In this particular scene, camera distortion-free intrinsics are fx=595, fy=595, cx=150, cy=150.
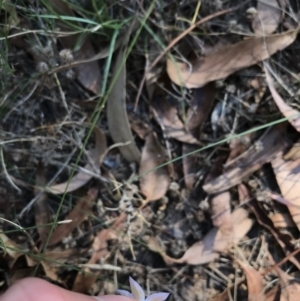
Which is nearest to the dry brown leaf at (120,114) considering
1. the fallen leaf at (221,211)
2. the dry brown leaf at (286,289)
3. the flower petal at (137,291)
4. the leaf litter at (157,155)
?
the leaf litter at (157,155)

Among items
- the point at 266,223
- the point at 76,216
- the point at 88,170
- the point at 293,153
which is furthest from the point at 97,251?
the point at 293,153

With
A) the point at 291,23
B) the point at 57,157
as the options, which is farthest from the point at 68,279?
the point at 291,23

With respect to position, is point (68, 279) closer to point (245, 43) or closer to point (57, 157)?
point (57, 157)

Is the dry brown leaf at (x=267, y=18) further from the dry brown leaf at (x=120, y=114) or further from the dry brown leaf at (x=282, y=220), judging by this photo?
the dry brown leaf at (x=282, y=220)

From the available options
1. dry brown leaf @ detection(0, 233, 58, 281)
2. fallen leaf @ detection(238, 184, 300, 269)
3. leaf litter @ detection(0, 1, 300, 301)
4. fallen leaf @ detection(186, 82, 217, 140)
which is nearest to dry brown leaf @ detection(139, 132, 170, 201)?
leaf litter @ detection(0, 1, 300, 301)

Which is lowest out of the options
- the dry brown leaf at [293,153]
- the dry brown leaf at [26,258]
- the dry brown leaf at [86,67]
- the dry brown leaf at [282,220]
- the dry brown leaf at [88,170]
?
the dry brown leaf at [26,258]

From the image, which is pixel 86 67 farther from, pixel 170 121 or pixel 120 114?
pixel 170 121

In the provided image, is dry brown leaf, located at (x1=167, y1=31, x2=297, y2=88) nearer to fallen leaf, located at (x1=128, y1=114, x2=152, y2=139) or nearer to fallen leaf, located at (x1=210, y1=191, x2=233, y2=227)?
fallen leaf, located at (x1=128, y1=114, x2=152, y2=139)
